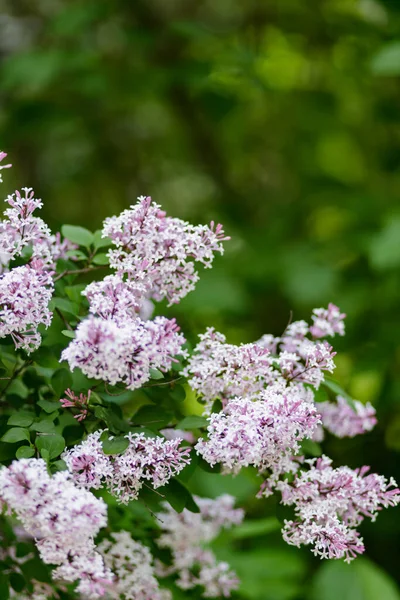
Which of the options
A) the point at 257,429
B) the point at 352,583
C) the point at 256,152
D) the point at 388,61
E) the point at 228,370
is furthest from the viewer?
the point at 256,152

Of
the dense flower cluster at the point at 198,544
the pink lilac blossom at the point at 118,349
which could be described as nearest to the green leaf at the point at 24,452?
the pink lilac blossom at the point at 118,349

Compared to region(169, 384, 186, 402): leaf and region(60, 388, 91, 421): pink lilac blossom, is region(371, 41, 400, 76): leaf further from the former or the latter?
region(60, 388, 91, 421): pink lilac blossom

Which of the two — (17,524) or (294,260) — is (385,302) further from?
(17,524)

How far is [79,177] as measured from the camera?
11.3ft

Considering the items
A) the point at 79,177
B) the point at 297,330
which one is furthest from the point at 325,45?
the point at 297,330

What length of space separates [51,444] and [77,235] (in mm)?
308

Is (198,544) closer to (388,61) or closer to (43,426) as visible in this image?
(43,426)

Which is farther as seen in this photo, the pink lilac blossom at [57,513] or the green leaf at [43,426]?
the green leaf at [43,426]

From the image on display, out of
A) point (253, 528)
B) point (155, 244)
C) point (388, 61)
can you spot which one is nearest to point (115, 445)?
point (155, 244)

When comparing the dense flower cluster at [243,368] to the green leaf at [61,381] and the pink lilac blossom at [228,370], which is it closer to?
the pink lilac blossom at [228,370]

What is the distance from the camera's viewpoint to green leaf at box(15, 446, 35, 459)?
0.87m

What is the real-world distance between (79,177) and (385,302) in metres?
→ 1.52

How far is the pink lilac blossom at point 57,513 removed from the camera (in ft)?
2.47

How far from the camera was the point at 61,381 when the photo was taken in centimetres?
102
